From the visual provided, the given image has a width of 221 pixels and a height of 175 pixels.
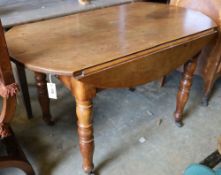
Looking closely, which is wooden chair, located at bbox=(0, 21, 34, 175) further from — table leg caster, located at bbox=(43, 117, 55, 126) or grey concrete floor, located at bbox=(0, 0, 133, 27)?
grey concrete floor, located at bbox=(0, 0, 133, 27)

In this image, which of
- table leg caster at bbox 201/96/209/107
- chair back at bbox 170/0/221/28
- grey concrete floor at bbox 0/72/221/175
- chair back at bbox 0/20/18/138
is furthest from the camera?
table leg caster at bbox 201/96/209/107

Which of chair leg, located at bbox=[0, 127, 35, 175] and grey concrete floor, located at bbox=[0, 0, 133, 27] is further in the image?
grey concrete floor, located at bbox=[0, 0, 133, 27]

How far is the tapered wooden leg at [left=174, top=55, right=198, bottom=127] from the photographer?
1.42 metres

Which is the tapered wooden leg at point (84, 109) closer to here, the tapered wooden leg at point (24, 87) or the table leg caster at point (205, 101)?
the tapered wooden leg at point (24, 87)

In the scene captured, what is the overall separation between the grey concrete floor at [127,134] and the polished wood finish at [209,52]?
224 millimetres

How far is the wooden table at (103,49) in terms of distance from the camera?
99 cm

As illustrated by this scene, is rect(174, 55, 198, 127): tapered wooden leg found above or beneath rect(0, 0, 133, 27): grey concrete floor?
beneath

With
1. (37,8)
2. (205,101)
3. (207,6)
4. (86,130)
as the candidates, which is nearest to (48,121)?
(86,130)

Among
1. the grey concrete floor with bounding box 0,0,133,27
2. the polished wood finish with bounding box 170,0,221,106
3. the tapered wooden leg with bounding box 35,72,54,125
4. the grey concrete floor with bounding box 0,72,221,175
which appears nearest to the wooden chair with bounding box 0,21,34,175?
the grey concrete floor with bounding box 0,72,221,175

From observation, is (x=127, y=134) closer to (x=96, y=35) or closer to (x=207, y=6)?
(x=96, y=35)

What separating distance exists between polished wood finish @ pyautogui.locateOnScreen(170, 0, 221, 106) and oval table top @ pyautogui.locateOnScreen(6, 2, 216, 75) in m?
0.12

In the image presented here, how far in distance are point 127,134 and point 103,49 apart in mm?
714

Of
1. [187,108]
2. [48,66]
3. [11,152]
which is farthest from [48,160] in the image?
[187,108]

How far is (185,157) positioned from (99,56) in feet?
2.73
